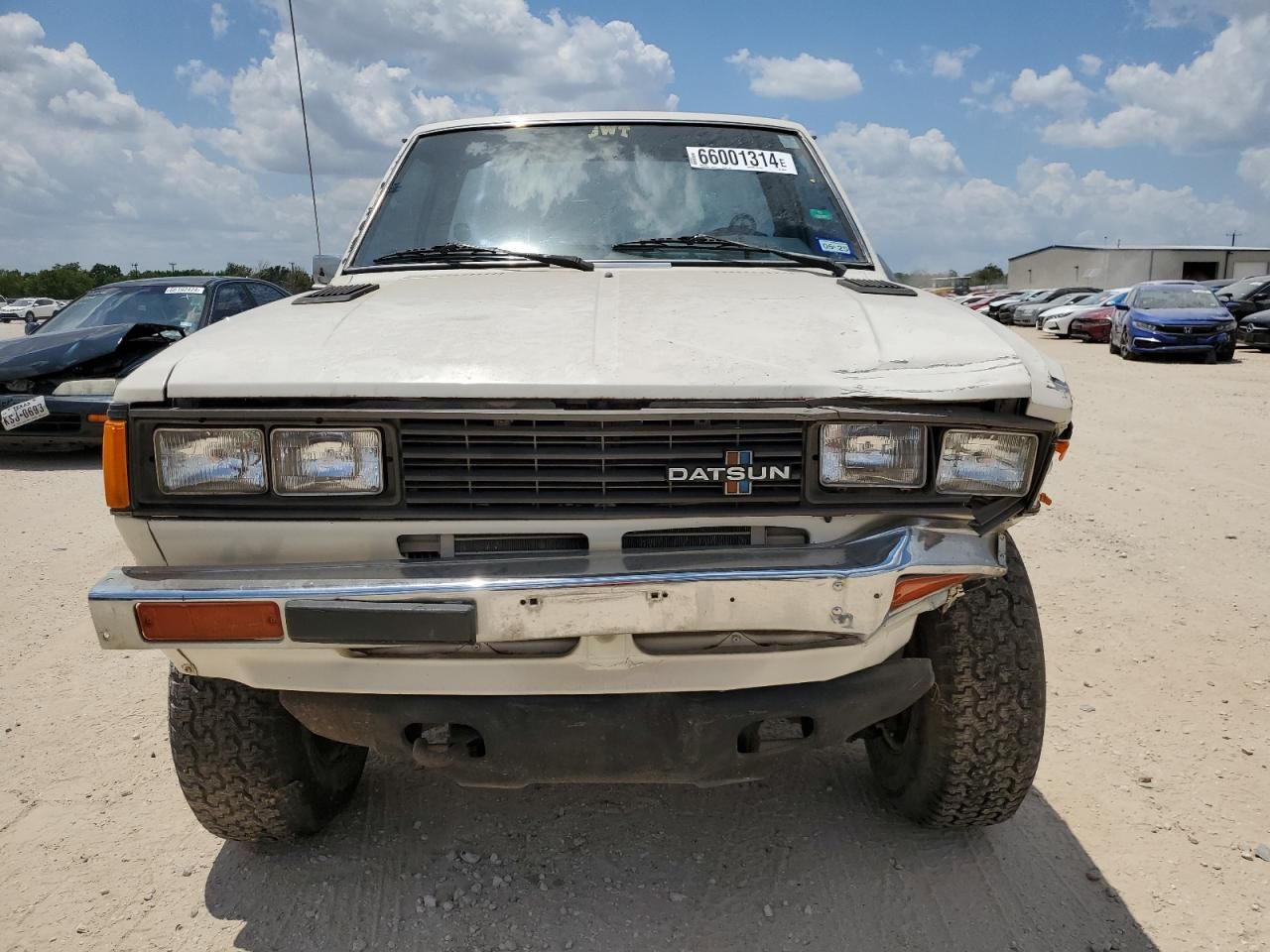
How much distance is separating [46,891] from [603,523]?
1799 millimetres

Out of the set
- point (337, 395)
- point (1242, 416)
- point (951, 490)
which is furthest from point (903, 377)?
point (1242, 416)

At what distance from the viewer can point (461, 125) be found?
364 cm

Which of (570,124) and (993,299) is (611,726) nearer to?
(570,124)

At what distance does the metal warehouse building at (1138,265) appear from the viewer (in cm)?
4931

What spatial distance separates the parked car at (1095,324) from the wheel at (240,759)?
974 inches

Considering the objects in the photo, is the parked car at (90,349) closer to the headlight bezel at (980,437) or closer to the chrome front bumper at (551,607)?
the chrome front bumper at (551,607)

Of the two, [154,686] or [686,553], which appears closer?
[686,553]

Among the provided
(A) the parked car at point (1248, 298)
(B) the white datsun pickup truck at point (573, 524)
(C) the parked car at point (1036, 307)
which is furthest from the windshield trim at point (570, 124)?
(C) the parked car at point (1036, 307)

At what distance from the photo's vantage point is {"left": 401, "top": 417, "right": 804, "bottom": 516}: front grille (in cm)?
196

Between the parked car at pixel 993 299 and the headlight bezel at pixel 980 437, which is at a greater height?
the headlight bezel at pixel 980 437

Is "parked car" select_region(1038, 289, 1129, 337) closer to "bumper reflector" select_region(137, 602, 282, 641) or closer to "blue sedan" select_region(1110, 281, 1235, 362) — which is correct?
"blue sedan" select_region(1110, 281, 1235, 362)

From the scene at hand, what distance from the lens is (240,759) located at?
2359 mm

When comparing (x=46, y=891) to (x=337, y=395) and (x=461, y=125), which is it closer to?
(x=337, y=395)

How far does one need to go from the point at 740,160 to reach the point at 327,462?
2.11 m
